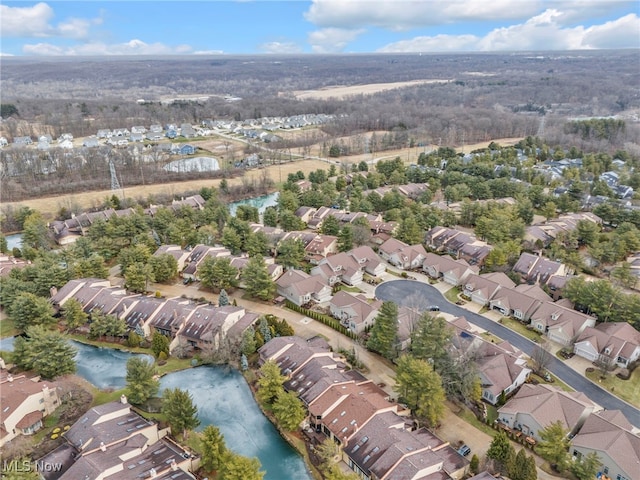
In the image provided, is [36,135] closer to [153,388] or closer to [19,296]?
[19,296]

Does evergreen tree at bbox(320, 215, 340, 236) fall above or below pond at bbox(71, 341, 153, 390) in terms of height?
above

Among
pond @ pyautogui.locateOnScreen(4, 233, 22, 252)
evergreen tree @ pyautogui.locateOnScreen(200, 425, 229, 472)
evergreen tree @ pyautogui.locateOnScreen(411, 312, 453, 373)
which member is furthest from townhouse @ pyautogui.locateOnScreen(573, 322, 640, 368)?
pond @ pyautogui.locateOnScreen(4, 233, 22, 252)

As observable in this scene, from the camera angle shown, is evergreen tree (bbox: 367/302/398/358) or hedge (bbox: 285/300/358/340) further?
hedge (bbox: 285/300/358/340)

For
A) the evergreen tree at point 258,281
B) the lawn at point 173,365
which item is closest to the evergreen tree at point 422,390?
the lawn at point 173,365

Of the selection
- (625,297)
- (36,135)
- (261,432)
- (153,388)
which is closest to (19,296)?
(153,388)

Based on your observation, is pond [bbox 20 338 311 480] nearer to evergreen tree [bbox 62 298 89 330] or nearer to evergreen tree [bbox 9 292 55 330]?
evergreen tree [bbox 62 298 89 330]
